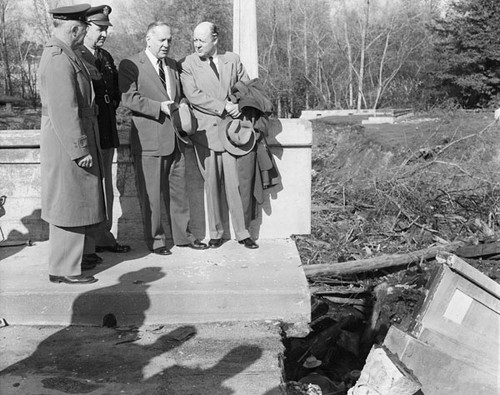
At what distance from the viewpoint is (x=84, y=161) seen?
4.76 m

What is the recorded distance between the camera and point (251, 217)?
5.98m

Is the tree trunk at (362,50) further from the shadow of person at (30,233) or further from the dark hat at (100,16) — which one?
the dark hat at (100,16)

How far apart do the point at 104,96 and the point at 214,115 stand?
0.98 metres

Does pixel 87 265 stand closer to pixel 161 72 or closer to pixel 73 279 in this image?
pixel 73 279

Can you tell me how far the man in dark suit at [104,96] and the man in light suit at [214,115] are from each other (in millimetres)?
677

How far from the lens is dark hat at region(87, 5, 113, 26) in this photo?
5102 mm

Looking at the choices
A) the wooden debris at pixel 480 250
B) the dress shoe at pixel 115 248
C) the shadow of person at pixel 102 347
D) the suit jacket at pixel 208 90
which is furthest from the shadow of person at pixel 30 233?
the wooden debris at pixel 480 250

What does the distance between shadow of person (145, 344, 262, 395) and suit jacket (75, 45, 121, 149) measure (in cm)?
224

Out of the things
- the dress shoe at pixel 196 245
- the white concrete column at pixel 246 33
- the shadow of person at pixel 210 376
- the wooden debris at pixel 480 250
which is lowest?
the wooden debris at pixel 480 250

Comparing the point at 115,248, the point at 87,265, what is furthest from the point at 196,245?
the point at 87,265

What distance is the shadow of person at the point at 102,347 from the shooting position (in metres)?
3.80

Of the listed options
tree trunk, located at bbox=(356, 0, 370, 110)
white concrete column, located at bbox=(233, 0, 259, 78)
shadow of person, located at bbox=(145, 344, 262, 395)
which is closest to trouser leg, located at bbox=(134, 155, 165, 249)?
white concrete column, located at bbox=(233, 0, 259, 78)

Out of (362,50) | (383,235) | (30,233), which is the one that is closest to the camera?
(30,233)

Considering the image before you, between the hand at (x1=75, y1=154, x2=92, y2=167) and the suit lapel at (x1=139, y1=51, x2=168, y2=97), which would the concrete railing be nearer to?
the suit lapel at (x1=139, y1=51, x2=168, y2=97)
